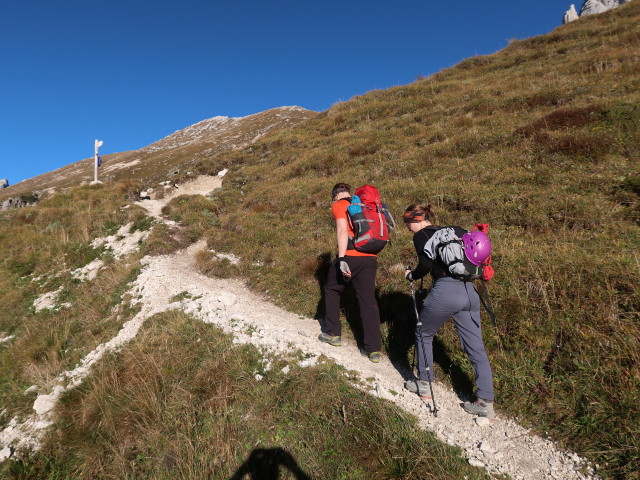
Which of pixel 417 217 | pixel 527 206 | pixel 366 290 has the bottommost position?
pixel 366 290

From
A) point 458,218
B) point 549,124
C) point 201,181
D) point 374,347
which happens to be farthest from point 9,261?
point 549,124

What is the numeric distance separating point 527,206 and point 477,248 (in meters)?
5.70

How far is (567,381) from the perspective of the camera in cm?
370

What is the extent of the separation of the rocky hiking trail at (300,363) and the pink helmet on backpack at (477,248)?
2001 mm

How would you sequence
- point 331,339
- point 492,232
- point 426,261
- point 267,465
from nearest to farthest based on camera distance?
point 267,465
point 426,261
point 331,339
point 492,232

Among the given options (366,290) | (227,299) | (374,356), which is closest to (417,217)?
(366,290)

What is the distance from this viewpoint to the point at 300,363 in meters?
4.78

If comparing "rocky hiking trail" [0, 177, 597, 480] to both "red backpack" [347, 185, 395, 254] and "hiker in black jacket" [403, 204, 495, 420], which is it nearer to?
"hiker in black jacket" [403, 204, 495, 420]

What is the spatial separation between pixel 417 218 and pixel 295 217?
8181 mm

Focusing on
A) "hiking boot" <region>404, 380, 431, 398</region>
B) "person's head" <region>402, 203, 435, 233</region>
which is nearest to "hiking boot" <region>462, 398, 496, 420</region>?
"hiking boot" <region>404, 380, 431, 398</region>

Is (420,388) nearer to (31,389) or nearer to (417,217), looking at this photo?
(417,217)

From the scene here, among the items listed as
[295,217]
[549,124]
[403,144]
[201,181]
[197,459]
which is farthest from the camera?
[201,181]

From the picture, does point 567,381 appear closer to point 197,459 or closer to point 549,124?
point 197,459

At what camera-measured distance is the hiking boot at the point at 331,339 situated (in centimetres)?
565
